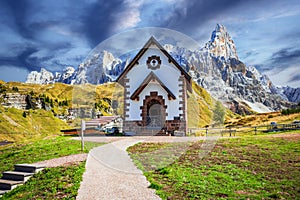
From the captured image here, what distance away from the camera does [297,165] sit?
11578 mm

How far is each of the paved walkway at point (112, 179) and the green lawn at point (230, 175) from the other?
1.61 ft

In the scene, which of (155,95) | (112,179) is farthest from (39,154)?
(155,95)

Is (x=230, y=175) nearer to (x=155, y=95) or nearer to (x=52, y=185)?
(x=52, y=185)

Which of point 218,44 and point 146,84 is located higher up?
point 218,44

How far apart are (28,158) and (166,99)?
14184mm

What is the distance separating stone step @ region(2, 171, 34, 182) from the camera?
11276mm

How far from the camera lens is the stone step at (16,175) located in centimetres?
1128

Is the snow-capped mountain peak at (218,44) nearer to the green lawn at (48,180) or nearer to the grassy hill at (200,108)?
the grassy hill at (200,108)

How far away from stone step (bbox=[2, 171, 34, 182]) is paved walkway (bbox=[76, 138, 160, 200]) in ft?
9.80

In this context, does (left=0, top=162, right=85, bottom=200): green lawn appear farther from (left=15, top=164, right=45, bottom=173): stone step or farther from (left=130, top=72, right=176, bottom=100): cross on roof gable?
(left=130, top=72, right=176, bottom=100): cross on roof gable

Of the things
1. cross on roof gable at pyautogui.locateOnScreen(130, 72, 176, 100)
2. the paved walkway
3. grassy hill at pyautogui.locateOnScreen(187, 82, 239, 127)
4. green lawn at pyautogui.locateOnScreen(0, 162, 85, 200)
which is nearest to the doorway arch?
cross on roof gable at pyautogui.locateOnScreen(130, 72, 176, 100)

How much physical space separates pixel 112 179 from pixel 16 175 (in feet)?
18.2

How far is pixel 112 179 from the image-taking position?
9773 millimetres

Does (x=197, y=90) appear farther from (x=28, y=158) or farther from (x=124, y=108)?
(x=28, y=158)
